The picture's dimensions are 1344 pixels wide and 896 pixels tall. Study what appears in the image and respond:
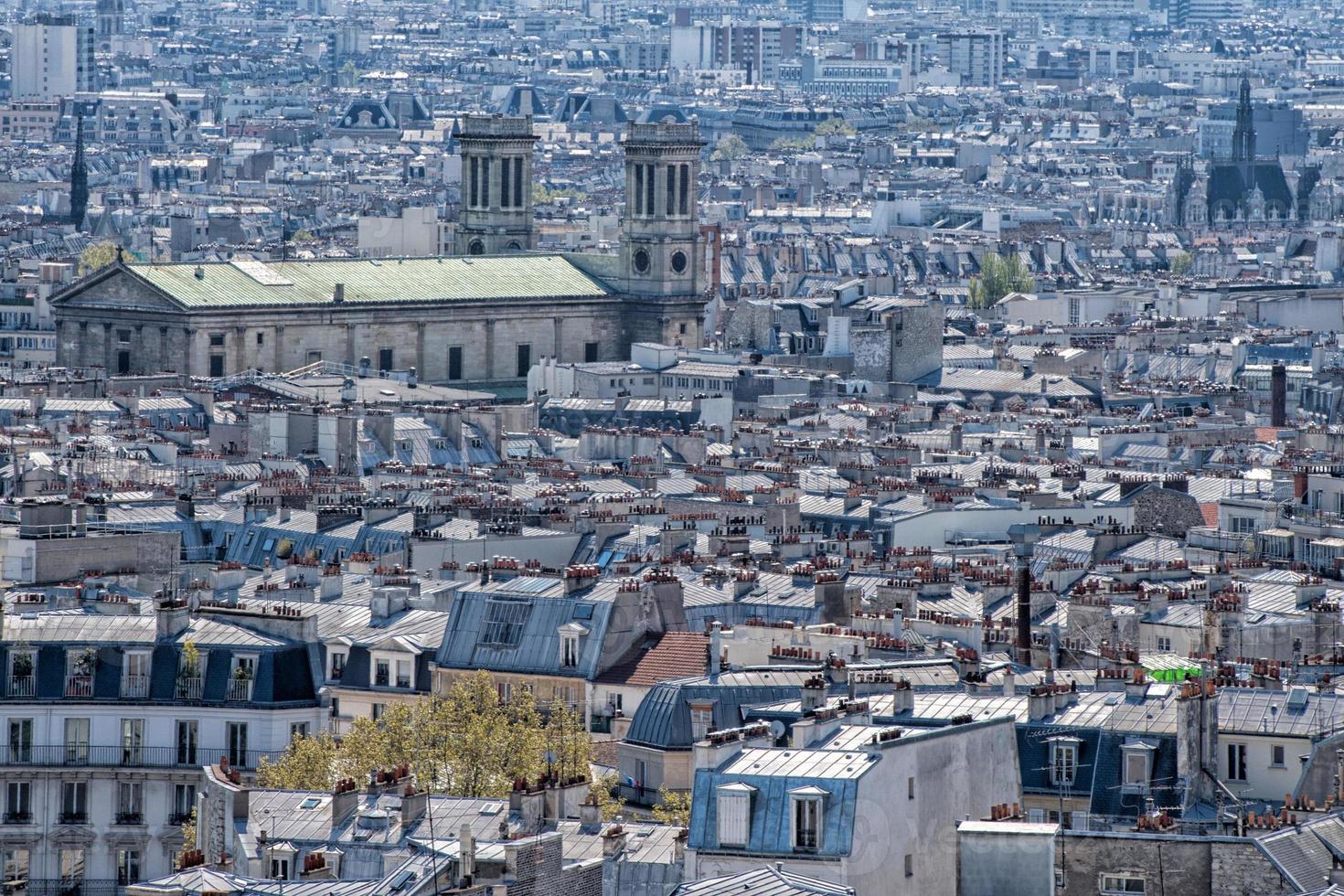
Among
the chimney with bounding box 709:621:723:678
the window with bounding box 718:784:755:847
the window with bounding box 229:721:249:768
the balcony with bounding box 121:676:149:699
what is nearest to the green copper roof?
the chimney with bounding box 709:621:723:678

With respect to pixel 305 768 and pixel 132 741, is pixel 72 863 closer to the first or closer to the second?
pixel 132 741

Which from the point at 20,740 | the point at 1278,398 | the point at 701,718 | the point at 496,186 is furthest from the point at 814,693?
the point at 496,186

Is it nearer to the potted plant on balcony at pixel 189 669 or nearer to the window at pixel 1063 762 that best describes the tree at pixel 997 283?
the potted plant on balcony at pixel 189 669

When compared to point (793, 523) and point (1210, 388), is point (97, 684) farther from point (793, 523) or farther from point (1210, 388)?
point (1210, 388)

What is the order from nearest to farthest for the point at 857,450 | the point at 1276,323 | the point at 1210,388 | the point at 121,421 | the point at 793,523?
the point at 793,523 < the point at 857,450 < the point at 121,421 < the point at 1210,388 < the point at 1276,323

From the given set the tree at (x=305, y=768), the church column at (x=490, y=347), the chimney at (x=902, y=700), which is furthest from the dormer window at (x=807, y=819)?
the church column at (x=490, y=347)

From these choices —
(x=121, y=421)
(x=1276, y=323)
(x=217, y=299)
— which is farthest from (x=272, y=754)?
(x=1276, y=323)
